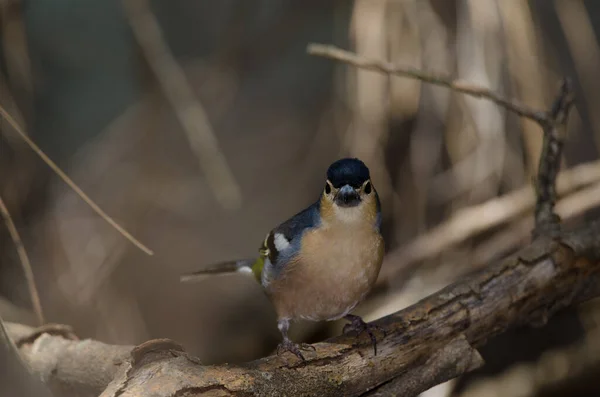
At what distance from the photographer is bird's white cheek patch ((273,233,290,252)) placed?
7.54 feet

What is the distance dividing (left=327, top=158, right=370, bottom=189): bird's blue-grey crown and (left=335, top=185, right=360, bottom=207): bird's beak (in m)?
0.02

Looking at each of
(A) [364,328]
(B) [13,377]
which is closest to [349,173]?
(A) [364,328]

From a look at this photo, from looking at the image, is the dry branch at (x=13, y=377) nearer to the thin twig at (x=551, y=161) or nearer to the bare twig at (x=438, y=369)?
the bare twig at (x=438, y=369)

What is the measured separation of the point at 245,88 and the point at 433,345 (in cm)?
297

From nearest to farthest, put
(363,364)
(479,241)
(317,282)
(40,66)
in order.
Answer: (363,364) < (317,282) < (479,241) < (40,66)

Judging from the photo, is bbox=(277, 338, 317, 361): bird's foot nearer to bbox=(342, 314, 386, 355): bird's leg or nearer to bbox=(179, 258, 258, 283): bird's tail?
bbox=(342, 314, 386, 355): bird's leg

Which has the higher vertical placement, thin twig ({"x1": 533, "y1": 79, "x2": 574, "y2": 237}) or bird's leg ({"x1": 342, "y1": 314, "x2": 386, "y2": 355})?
thin twig ({"x1": 533, "y1": 79, "x2": 574, "y2": 237})

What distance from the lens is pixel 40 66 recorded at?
14.3 ft

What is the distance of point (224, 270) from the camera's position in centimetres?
273

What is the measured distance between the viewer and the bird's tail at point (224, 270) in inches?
104

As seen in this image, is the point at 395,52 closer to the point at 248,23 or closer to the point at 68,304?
the point at 248,23

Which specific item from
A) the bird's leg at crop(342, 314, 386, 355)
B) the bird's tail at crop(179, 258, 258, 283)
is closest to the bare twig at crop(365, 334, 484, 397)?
the bird's leg at crop(342, 314, 386, 355)

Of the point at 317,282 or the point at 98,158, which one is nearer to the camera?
the point at 317,282

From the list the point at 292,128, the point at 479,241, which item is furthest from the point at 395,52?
the point at 292,128
